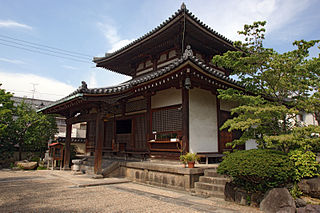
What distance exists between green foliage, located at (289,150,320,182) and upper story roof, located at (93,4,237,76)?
258 inches

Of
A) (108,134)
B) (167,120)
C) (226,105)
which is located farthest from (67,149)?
(226,105)

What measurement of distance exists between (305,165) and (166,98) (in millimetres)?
6198

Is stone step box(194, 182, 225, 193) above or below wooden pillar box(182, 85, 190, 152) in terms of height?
below

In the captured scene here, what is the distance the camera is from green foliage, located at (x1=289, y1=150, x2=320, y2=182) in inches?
204

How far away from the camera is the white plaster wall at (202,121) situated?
909cm

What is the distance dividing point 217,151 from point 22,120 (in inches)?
555

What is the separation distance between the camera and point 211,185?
683 cm

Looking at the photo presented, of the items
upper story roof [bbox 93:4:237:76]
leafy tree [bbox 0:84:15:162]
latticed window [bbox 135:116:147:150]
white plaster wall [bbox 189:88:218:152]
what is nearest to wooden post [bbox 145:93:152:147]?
latticed window [bbox 135:116:147:150]

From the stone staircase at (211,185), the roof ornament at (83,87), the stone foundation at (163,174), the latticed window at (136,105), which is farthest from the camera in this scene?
the latticed window at (136,105)

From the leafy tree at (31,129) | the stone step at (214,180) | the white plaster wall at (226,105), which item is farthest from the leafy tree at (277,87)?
the leafy tree at (31,129)

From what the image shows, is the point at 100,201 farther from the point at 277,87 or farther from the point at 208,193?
the point at 277,87

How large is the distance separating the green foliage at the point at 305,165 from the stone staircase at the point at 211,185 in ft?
6.57

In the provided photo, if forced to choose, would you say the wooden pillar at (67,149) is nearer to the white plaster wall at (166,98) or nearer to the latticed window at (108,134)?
the latticed window at (108,134)

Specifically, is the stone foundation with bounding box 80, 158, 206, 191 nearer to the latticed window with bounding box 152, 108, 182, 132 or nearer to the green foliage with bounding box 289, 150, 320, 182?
the latticed window with bounding box 152, 108, 182, 132
